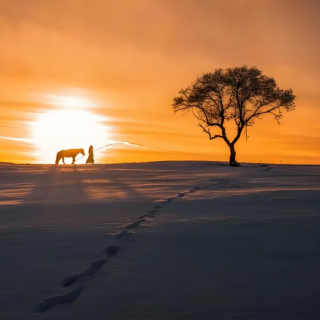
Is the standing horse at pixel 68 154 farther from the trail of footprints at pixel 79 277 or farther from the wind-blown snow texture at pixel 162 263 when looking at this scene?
the trail of footprints at pixel 79 277

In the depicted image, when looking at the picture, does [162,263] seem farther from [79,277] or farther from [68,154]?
[68,154]

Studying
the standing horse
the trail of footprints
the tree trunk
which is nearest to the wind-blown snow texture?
the trail of footprints

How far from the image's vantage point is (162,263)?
15.5ft

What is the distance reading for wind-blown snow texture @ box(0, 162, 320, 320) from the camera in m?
3.52

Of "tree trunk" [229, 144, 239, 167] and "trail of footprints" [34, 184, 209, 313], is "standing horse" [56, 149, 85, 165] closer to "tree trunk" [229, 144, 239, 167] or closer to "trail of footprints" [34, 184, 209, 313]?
"tree trunk" [229, 144, 239, 167]

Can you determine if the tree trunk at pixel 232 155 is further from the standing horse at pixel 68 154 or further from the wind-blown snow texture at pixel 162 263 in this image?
the wind-blown snow texture at pixel 162 263

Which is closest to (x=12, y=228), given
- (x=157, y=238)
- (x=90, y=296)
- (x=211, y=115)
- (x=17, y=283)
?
(x=157, y=238)

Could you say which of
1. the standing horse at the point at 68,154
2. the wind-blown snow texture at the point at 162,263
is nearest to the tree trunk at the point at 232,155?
the standing horse at the point at 68,154

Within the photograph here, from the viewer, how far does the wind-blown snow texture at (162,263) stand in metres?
3.52

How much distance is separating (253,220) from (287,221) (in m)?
0.50

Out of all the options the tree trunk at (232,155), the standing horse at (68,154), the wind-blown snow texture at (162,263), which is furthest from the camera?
the standing horse at (68,154)

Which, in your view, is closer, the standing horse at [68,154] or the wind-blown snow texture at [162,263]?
the wind-blown snow texture at [162,263]

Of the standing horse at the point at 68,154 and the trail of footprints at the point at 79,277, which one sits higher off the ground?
the standing horse at the point at 68,154

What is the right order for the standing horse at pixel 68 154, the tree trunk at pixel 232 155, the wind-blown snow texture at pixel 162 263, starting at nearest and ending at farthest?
the wind-blown snow texture at pixel 162 263 < the tree trunk at pixel 232 155 < the standing horse at pixel 68 154
